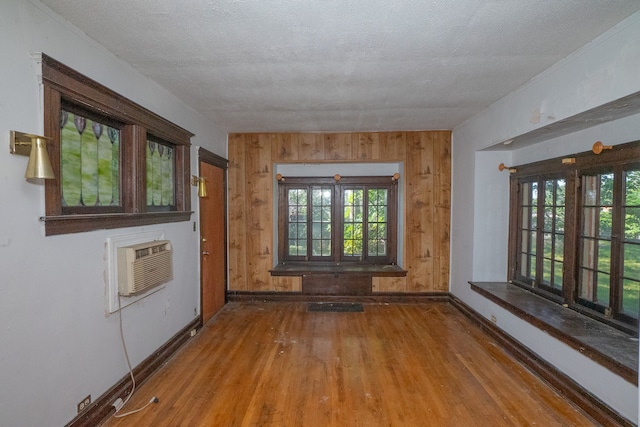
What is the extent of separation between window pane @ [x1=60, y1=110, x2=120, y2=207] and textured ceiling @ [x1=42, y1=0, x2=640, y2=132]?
1.95 feet

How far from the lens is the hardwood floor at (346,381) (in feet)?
7.13

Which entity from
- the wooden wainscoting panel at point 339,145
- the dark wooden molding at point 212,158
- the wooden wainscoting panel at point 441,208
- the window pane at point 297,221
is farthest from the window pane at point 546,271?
the dark wooden molding at point 212,158

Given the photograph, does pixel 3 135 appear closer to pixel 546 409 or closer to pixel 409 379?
pixel 409 379

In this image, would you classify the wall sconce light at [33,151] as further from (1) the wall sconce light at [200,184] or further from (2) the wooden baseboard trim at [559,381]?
(2) the wooden baseboard trim at [559,381]

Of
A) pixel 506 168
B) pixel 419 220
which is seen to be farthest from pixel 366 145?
pixel 506 168

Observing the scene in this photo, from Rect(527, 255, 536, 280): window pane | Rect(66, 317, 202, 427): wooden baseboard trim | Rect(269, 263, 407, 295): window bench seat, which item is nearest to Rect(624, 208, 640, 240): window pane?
Rect(527, 255, 536, 280): window pane

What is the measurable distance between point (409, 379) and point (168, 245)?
8.01 feet

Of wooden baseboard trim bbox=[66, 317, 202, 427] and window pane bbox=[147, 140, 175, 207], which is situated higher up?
window pane bbox=[147, 140, 175, 207]

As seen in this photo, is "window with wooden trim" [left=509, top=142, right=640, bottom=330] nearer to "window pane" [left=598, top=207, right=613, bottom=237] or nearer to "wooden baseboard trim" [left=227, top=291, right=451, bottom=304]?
"window pane" [left=598, top=207, right=613, bottom=237]

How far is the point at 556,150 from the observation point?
3080mm

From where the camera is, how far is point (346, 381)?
2594 mm

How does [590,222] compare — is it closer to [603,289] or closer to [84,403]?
[603,289]

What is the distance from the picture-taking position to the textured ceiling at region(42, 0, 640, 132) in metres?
1.75

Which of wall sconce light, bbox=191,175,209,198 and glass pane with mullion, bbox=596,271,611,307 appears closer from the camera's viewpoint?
glass pane with mullion, bbox=596,271,611,307
